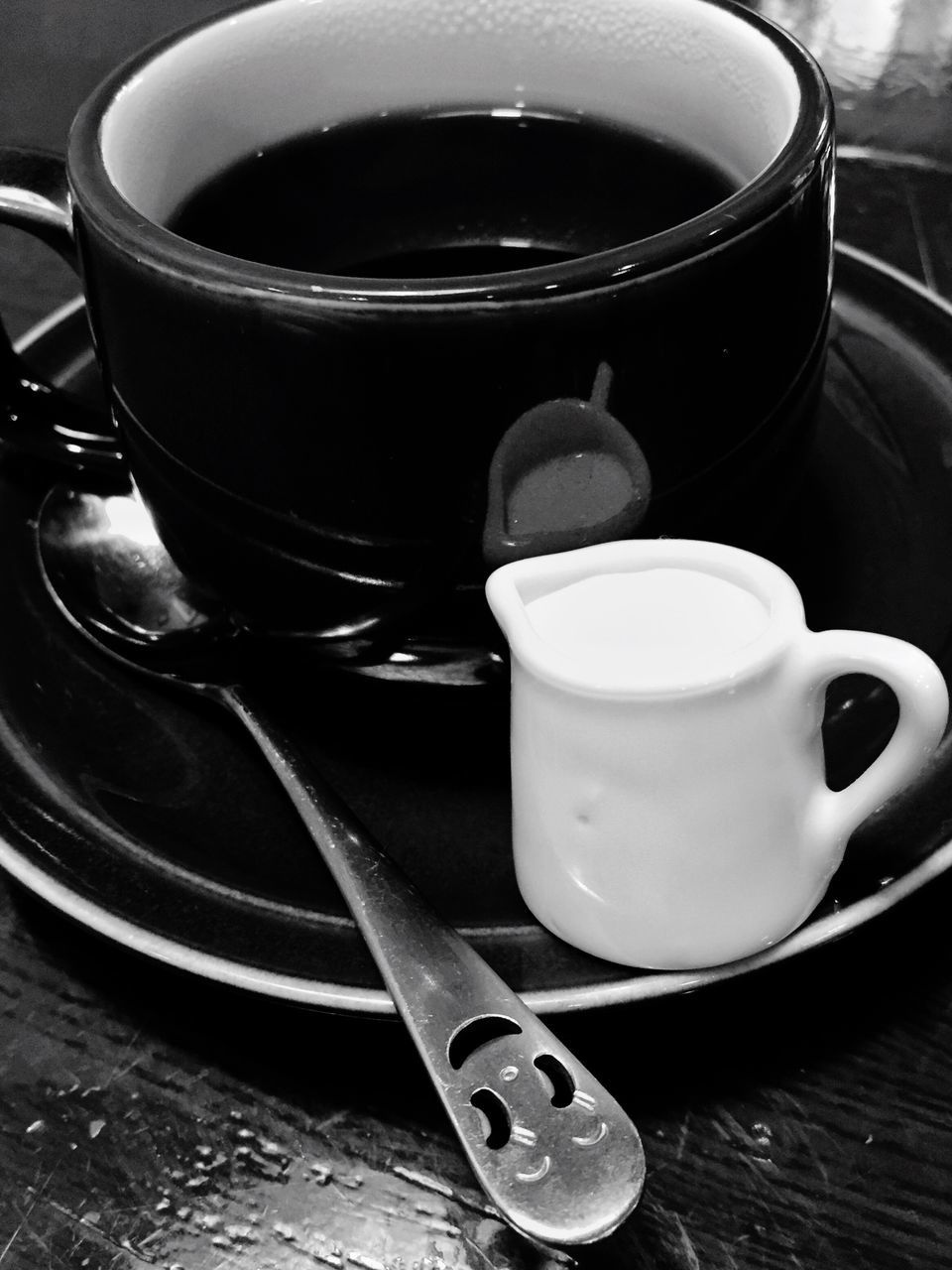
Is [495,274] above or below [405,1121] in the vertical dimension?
above

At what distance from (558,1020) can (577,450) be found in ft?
0.63

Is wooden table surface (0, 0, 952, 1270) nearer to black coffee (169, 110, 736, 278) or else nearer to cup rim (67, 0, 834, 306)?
cup rim (67, 0, 834, 306)

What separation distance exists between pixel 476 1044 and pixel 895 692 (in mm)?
178

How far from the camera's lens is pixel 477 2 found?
2.19 ft

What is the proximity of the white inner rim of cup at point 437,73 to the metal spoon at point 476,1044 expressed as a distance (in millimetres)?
231

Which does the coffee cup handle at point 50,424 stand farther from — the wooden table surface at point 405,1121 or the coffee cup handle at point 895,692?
the coffee cup handle at point 895,692

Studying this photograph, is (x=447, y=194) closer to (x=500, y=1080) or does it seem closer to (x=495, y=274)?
(x=495, y=274)

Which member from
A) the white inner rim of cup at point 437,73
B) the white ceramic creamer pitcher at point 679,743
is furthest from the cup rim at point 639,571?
the white inner rim of cup at point 437,73

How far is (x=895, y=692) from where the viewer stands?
1.38 ft

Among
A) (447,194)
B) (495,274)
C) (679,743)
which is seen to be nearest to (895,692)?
(679,743)

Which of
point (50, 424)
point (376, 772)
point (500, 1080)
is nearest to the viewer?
point (500, 1080)

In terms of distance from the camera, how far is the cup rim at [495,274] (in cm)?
41

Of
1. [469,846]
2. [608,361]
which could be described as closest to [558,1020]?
[469,846]

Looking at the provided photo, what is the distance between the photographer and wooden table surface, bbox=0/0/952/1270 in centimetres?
41
